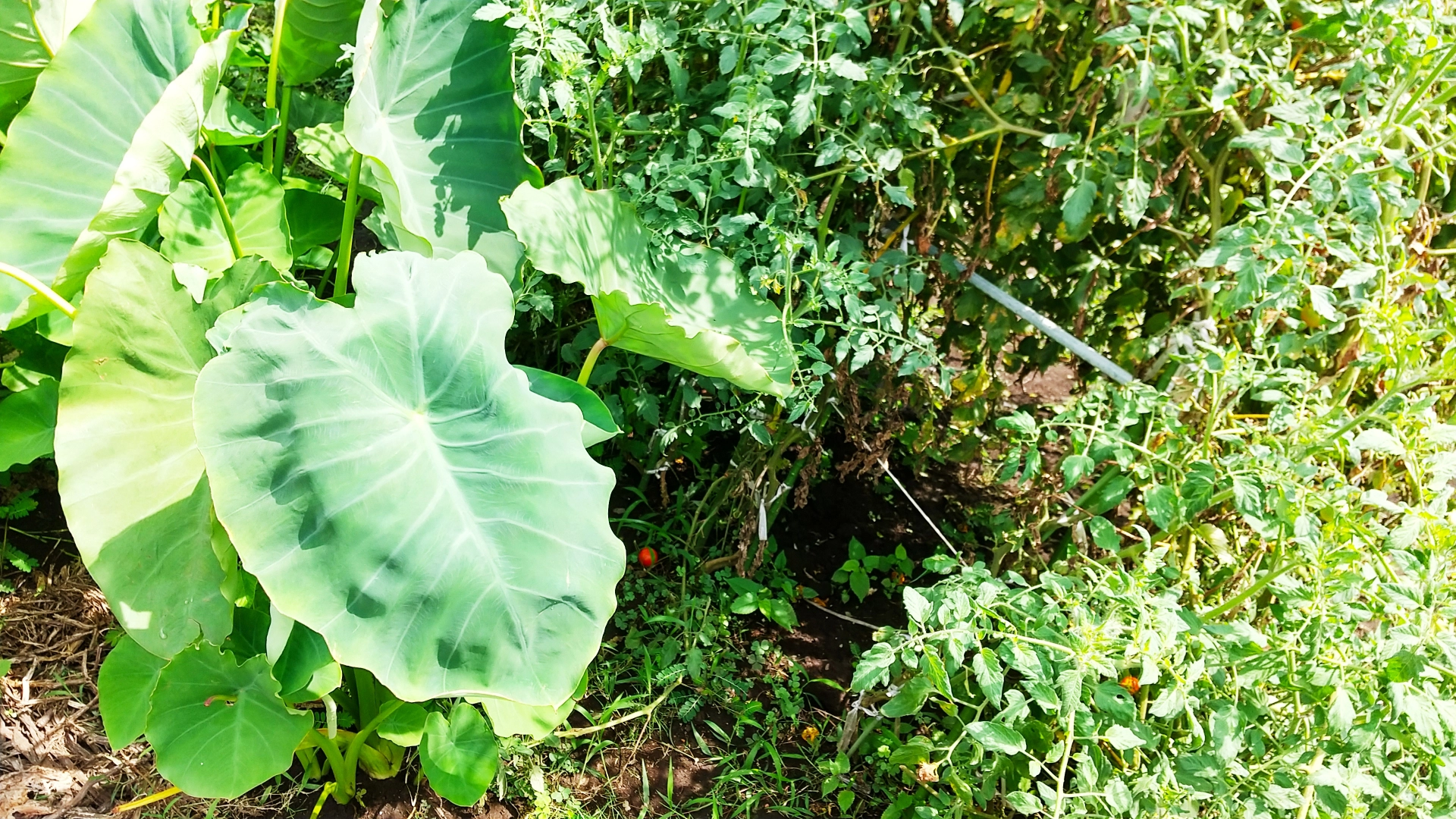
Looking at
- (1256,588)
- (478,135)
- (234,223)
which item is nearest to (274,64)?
(234,223)

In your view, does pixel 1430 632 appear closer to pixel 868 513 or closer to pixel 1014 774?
pixel 1014 774

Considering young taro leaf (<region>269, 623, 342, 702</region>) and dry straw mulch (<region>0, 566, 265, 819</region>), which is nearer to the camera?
young taro leaf (<region>269, 623, 342, 702</region>)

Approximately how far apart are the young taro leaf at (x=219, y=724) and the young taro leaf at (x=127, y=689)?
2.3 inches

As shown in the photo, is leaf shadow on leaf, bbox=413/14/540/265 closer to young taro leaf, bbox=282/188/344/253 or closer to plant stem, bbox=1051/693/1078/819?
young taro leaf, bbox=282/188/344/253

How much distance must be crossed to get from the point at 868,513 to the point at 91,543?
1.59 m

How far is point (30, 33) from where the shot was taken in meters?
1.63

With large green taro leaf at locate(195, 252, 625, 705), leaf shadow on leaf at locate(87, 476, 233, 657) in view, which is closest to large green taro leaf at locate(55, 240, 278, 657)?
leaf shadow on leaf at locate(87, 476, 233, 657)

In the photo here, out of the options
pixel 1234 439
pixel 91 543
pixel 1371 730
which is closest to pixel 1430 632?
pixel 1371 730

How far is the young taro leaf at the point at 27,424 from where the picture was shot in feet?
5.17

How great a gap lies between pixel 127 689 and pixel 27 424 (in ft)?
1.70

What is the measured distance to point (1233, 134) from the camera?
172 cm

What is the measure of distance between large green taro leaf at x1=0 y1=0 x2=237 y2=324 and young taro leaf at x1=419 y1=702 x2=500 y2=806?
2.62 feet

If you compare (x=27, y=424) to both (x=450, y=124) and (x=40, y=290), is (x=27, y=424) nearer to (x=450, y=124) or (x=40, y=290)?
(x=40, y=290)

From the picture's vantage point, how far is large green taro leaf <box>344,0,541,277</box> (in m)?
1.60
